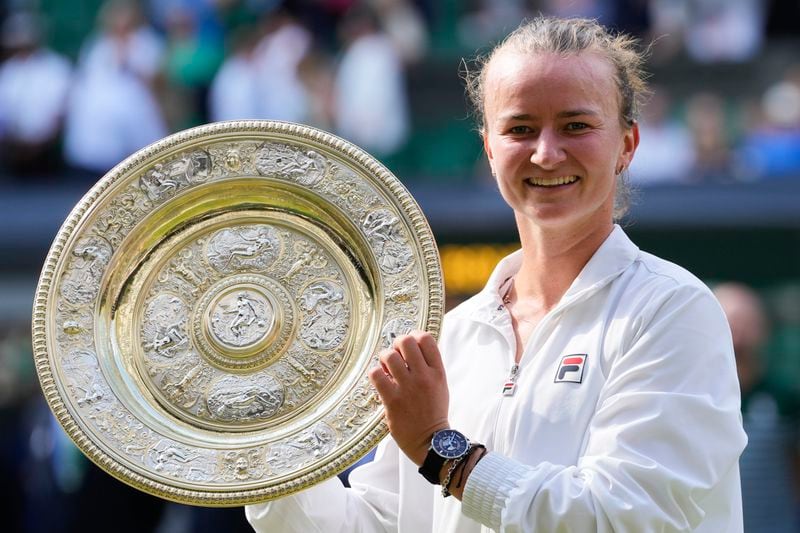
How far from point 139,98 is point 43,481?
336cm

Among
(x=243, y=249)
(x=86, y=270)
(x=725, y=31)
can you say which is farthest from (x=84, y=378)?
(x=725, y=31)

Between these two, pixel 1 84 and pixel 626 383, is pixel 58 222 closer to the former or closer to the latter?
pixel 1 84

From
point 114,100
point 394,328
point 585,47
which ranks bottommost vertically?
point 394,328

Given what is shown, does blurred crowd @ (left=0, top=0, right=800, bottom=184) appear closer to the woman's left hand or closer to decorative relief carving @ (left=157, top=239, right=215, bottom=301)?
decorative relief carving @ (left=157, top=239, right=215, bottom=301)

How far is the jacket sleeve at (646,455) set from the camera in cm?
269

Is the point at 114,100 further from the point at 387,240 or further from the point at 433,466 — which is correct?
the point at 433,466

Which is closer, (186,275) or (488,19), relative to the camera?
(186,275)

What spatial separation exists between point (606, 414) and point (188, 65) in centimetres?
936

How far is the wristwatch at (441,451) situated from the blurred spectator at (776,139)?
780cm

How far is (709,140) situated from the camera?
10.8 meters

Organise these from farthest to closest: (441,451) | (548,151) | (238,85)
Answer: (238,85), (548,151), (441,451)

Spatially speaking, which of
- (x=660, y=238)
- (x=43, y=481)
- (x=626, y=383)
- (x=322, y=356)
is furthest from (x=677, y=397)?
(x=660, y=238)

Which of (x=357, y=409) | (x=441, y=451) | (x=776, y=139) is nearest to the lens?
(x=441, y=451)

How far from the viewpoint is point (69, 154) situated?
11.1 metres
